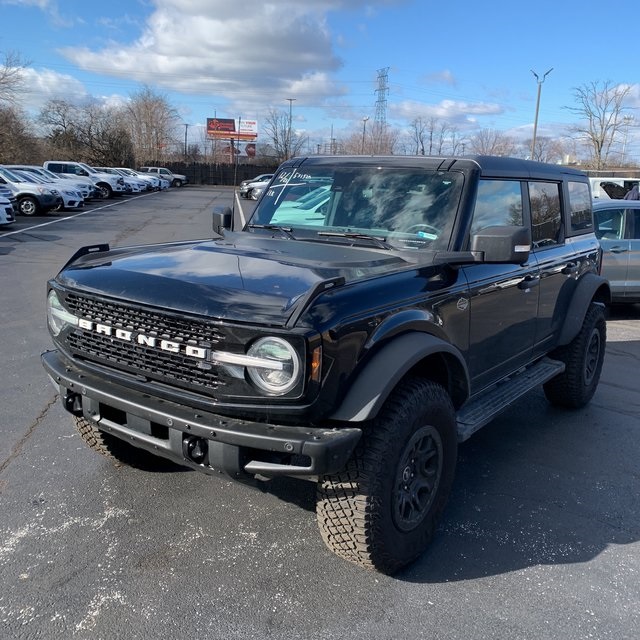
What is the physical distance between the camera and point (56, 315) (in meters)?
3.21

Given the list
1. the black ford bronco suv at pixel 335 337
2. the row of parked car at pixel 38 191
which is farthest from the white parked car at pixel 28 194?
the black ford bronco suv at pixel 335 337

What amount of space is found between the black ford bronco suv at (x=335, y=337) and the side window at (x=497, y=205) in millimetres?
16

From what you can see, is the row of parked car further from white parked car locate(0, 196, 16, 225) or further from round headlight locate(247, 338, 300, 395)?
round headlight locate(247, 338, 300, 395)

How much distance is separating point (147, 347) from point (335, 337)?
88 centimetres

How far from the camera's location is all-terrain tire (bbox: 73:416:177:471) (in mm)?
3572

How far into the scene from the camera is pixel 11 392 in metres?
4.99

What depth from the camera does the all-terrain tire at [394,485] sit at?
8.67ft

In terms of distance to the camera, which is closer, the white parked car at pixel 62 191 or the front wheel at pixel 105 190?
the white parked car at pixel 62 191

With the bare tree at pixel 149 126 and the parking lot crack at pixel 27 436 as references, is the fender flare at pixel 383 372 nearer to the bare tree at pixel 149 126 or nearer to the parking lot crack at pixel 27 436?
the parking lot crack at pixel 27 436

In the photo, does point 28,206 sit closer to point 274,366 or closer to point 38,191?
point 38,191

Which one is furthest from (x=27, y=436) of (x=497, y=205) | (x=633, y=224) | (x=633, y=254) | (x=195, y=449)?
(x=633, y=224)

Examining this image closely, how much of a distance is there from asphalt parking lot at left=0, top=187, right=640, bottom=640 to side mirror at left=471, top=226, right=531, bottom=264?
4.88 feet

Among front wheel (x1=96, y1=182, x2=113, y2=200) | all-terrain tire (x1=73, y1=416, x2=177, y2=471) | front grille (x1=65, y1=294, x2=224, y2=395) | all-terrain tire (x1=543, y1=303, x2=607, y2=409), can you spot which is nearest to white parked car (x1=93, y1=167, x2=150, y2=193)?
front wheel (x1=96, y1=182, x2=113, y2=200)

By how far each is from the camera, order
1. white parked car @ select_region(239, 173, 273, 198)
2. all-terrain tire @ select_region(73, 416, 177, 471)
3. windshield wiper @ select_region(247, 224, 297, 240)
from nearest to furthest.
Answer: all-terrain tire @ select_region(73, 416, 177, 471) < windshield wiper @ select_region(247, 224, 297, 240) < white parked car @ select_region(239, 173, 273, 198)
